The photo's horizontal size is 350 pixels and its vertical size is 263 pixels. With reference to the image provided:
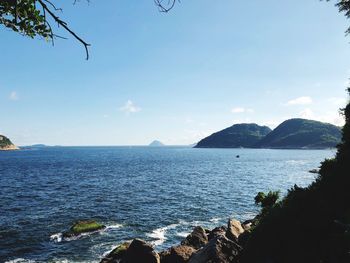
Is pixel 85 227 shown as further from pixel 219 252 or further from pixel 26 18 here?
pixel 26 18

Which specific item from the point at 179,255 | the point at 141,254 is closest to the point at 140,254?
the point at 141,254

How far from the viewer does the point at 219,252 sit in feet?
62.8

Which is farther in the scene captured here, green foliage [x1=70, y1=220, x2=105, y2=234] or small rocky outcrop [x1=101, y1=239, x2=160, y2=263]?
green foliage [x1=70, y1=220, x2=105, y2=234]

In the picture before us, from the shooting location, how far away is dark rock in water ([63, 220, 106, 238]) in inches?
1507

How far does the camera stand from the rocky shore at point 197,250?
63.5ft

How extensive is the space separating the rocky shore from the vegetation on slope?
5.60 ft

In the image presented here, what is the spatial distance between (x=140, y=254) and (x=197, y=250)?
16.1 ft

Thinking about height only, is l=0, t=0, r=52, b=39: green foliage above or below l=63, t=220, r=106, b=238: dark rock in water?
above

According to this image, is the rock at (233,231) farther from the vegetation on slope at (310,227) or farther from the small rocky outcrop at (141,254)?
the small rocky outcrop at (141,254)

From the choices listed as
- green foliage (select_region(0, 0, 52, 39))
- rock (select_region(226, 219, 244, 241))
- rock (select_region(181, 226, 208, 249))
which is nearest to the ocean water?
rock (select_region(181, 226, 208, 249))

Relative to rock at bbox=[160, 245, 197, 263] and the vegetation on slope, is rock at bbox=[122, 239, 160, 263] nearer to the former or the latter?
rock at bbox=[160, 245, 197, 263]

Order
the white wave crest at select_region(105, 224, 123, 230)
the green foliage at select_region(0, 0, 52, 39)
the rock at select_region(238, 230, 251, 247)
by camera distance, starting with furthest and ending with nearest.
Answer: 1. the white wave crest at select_region(105, 224, 123, 230)
2. the rock at select_region(238, 230, 251, 247)
3. the green foliage at select_region(0, 0, 52, 39)

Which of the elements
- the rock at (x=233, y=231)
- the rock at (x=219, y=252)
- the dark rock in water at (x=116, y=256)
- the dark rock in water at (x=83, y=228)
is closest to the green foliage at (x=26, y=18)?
the rock at (x=219, y=252)

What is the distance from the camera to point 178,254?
2486cm
